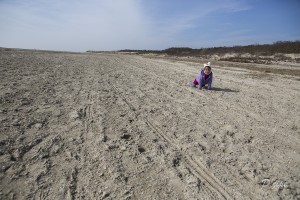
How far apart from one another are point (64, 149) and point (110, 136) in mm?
853

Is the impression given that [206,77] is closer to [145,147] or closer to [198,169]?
[145,147]

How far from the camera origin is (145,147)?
13.1 ft

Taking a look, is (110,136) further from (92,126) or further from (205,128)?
(205,128)

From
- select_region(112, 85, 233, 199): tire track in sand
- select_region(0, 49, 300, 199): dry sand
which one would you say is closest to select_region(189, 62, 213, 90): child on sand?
select_region(0, 49, 300, 199): dry sand

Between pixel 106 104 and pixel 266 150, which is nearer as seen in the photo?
pixel 266 150

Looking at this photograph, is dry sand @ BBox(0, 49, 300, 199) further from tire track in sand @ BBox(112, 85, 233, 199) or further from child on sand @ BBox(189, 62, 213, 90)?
child on sand @ BBox(189, 62, 213, 90)

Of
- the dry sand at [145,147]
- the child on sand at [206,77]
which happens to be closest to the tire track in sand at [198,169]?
the dry sand at [145,147]

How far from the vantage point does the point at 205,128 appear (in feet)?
16.0

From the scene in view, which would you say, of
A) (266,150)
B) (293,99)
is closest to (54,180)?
(266,150)

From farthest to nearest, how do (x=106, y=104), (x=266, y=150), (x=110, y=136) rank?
(x=106, y=104) → (x=110, y=136) → (x=266, y=150)

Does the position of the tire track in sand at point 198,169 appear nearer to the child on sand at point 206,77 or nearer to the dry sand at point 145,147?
the dry sand at point 145,147

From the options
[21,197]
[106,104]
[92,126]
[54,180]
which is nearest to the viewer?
[21,197]

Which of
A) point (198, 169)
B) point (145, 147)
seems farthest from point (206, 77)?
point (198, 169)

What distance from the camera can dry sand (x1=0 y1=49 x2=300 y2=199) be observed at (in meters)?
2.96
